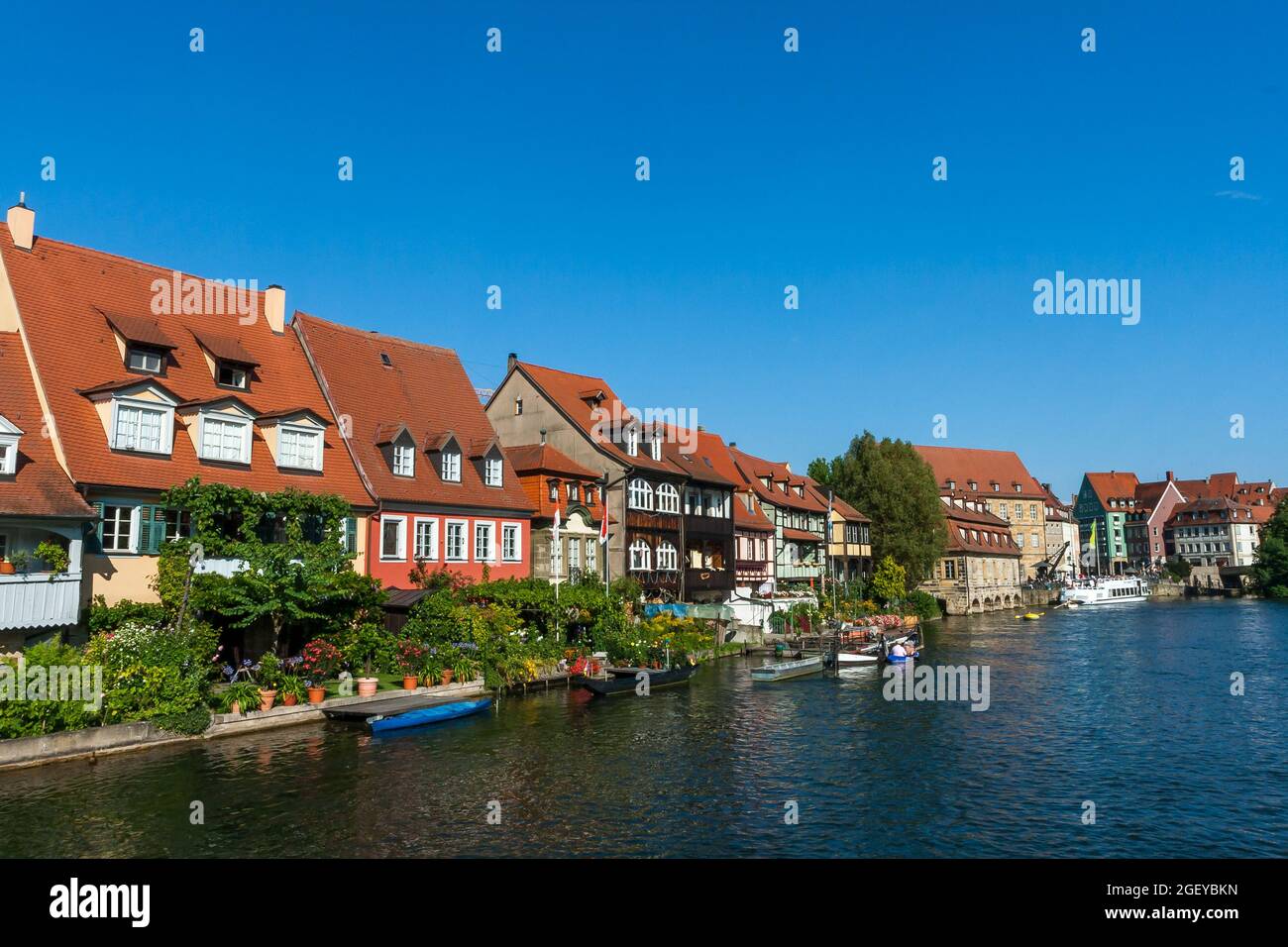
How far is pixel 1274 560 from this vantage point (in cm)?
12356

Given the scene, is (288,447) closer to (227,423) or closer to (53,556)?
(227,423)

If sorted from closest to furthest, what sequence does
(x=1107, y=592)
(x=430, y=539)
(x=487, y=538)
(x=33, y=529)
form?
1. (x=33, y=529)
2. (x=430, y=539)
3. (x=487, y=538)
4. (x=1107, y=592)

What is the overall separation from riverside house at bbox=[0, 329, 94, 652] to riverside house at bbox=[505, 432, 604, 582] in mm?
22836

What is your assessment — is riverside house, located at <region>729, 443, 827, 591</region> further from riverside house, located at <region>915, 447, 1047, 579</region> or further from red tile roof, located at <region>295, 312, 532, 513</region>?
riverside house, located at <region>915, 447, 1047, 579</region>

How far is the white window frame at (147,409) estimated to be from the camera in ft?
102

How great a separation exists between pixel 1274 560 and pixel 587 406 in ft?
361

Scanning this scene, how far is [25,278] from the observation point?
3294 cm

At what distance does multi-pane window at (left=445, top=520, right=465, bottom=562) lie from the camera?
Answer: 4188 cm

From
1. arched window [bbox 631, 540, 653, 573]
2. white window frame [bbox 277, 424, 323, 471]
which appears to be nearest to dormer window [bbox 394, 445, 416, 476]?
white window frame [bbox 277, 424, 323, 471]

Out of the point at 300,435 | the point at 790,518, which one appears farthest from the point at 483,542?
the point at 790,518

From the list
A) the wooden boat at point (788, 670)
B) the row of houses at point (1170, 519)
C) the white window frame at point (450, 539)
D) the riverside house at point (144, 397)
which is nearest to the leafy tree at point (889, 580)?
Answer: the wooden boat at point (788, 670)

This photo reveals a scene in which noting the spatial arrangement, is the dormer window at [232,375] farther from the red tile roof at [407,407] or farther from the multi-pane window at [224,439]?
the red tile roof at [407,407]

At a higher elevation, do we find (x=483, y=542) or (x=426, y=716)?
(x=483, y=542)
